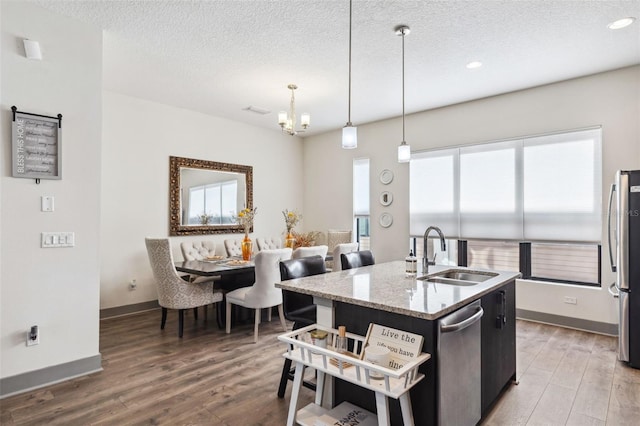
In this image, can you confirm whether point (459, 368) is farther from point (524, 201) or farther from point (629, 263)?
point (524, 201)

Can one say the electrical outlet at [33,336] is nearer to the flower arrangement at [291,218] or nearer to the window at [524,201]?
the flower arrangement at [291,218]

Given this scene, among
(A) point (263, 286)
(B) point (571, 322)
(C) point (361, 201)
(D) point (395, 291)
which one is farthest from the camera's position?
(C) point (361, 201)

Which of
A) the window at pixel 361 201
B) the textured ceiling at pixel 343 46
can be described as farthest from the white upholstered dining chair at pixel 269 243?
the textured ceiling at pixel 343 46

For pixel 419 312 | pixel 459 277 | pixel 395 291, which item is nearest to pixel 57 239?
pixel 395 291

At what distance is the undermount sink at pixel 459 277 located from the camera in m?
2.48

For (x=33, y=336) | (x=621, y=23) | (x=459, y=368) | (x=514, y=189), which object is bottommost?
(x=33, y=336)

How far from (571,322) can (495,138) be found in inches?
93.9

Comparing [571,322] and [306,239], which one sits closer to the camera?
[571,322]

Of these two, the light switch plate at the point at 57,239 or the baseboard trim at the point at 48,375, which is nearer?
the baseboard trim at the point at 48,375

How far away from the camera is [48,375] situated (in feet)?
8.73

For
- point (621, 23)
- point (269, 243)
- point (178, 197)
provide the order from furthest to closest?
point (269, 243)
point (178, 197)
point (621, 23)

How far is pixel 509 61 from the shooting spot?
362 cm

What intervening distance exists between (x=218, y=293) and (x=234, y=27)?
277 cm

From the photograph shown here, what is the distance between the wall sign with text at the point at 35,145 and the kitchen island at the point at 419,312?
2.10 metres
